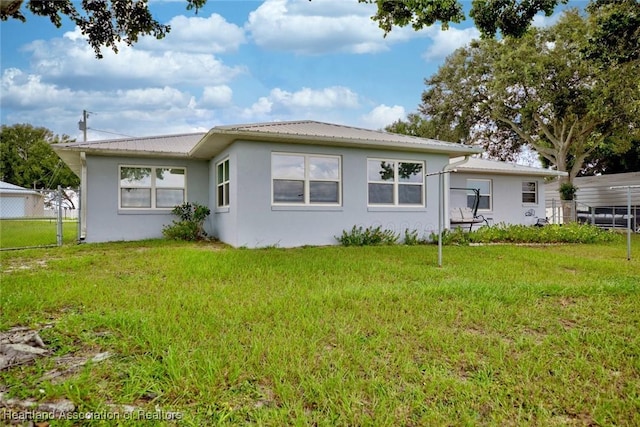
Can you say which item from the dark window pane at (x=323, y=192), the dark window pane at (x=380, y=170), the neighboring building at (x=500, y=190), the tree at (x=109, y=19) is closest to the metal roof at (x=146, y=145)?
the dark window pane at (x=323, y=192)

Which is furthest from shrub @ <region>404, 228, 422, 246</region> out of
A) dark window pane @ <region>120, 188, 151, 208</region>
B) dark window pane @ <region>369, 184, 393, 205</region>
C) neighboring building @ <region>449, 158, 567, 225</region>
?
dark window pane @ <region>120, 188, 151, 208</region>

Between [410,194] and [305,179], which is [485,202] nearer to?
[410,194]

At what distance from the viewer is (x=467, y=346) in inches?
120

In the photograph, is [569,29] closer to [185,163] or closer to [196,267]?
[185,163]

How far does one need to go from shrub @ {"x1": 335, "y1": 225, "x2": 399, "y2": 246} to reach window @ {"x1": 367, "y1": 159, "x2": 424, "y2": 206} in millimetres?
751

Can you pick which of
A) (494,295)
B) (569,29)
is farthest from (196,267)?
(569,29)

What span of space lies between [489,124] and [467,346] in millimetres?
21730

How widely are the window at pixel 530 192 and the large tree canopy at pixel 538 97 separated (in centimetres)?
357

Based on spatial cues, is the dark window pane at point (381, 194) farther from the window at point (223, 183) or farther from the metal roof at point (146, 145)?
the metal roof at point (146, 145)

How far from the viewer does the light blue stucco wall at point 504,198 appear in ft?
48.9

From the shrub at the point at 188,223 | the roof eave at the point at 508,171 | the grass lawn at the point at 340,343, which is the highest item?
the roof eave at the point at 508,171

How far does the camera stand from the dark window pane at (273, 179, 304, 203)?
30.6ft

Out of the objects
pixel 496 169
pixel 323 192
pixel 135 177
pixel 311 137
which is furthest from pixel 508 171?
pixel 135 177

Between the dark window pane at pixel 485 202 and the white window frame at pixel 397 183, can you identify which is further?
the dark window pane at pixel 485 202
